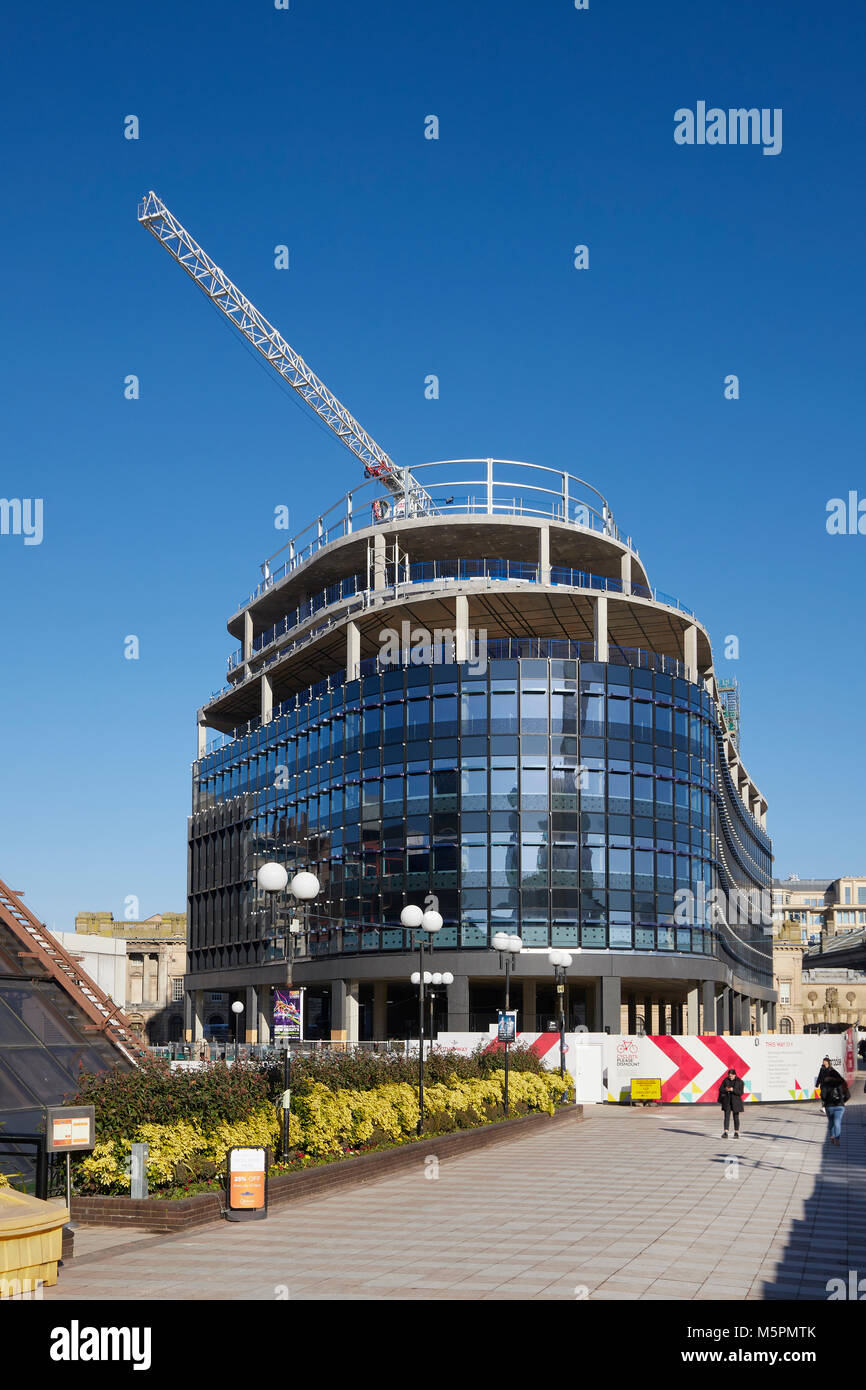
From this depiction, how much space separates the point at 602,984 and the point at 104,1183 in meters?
52.4

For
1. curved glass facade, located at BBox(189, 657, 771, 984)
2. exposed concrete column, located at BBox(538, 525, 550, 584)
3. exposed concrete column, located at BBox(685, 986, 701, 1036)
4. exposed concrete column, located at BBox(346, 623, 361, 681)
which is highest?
exposed concrete column, located at BBox(538, 525, 550, 584)

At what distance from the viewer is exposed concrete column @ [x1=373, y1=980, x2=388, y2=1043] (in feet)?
253

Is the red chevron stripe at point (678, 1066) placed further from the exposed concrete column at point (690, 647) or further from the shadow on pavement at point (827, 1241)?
the exposed concrete column at point (690, 647)

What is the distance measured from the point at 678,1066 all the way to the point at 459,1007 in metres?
25.1

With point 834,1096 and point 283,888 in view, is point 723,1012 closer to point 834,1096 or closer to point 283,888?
point 834,1096

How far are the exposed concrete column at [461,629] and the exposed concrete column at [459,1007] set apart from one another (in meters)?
16.2

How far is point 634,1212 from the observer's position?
1880 centimetres

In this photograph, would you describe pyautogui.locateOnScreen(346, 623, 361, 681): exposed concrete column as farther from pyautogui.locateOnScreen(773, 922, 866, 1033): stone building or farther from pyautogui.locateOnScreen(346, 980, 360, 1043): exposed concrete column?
pyautogui.locateOnScreen(773, 922, 866, 1033): stone building

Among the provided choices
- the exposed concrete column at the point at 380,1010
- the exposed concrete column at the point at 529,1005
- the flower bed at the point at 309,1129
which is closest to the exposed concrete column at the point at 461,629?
the exposed concrete column at the point at 529,1005

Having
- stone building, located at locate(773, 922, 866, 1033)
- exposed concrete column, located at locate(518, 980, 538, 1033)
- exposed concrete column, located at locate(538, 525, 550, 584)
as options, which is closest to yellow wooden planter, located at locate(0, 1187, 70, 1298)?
exposed concrete column, located at locate(538, 525, 550, 584)

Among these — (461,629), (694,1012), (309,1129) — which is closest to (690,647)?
(461,629)

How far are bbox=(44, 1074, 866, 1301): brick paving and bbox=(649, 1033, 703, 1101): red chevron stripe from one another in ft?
53.3

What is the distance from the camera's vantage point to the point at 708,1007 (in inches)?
2847
